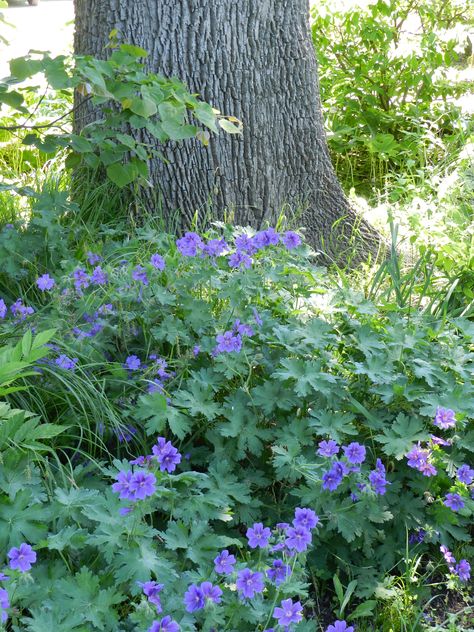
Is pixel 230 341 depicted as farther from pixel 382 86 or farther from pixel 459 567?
pixel 382 86

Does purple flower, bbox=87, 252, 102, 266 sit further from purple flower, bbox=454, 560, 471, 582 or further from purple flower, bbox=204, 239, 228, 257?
purple flower, bbox=454, 560, 471, 582

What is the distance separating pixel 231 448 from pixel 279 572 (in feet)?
1.70

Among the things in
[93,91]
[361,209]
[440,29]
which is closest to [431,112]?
[440,29]

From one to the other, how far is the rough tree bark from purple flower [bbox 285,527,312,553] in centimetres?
190

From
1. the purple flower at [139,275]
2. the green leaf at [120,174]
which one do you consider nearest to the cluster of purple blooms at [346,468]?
the purple flower at [139,275]

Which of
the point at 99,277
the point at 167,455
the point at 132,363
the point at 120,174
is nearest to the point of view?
the point at 167,455

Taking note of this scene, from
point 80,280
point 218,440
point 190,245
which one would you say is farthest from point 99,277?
point 218,440

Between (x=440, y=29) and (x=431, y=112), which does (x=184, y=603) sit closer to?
(x=431, y=112)

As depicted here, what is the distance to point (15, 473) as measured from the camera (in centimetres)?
194

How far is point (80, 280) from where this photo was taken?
104 inches

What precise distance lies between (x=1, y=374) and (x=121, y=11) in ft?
6.67

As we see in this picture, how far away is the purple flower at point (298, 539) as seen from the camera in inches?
70.4

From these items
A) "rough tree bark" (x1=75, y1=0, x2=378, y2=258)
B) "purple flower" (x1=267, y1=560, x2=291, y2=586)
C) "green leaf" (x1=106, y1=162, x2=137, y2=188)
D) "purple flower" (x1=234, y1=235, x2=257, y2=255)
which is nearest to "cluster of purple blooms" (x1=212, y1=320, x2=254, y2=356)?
"purple flower" (x1=234, y1=235, x2=257, y2=255)

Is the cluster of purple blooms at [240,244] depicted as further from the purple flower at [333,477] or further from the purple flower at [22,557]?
the purple flower at [22,557]
